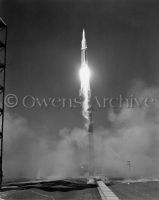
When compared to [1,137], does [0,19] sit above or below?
above

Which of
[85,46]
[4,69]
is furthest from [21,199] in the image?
[85,46]

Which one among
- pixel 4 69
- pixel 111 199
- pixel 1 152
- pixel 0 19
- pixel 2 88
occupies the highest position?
pixel 0 19

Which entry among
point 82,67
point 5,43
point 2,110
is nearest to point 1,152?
point 2,110

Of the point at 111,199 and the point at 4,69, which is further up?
the point at 4,69

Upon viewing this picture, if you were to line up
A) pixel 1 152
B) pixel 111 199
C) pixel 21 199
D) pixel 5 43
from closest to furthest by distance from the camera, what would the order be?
pixel 111 199, pixel 21 199, pixel 1 152, pixel 5 43

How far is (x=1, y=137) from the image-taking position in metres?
94.7

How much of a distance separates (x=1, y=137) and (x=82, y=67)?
61101mm

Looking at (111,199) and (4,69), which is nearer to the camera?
(111,199)

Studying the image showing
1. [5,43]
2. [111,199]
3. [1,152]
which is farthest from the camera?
[5,43]

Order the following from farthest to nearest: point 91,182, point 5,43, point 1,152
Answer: point 91,182 → point 5,43 → point 1,152

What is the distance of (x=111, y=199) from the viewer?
75.8m

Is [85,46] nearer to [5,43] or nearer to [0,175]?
[5,43]

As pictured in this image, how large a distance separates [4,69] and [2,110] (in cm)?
1445

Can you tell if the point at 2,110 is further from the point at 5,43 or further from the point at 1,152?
the point at 5,43
